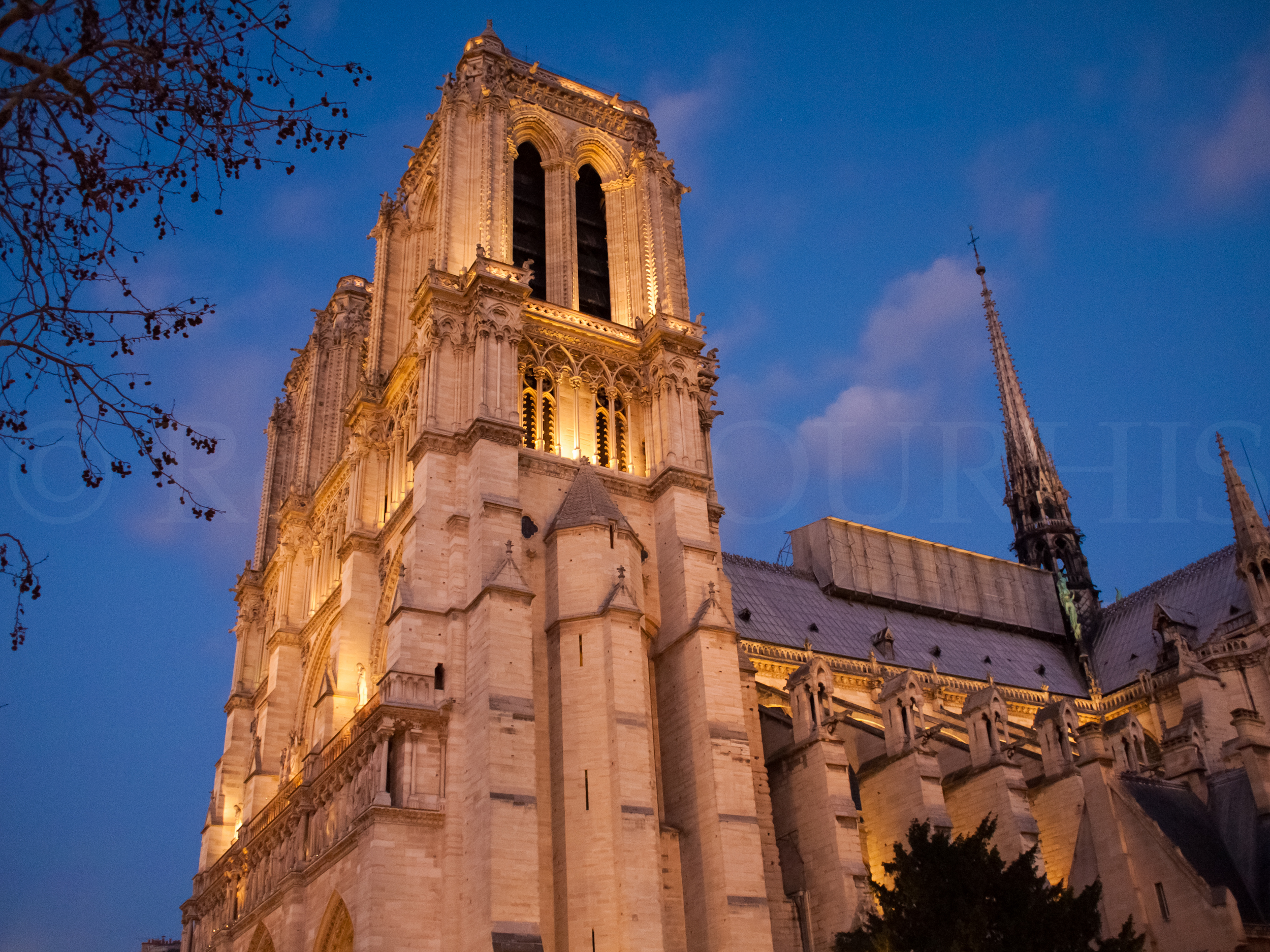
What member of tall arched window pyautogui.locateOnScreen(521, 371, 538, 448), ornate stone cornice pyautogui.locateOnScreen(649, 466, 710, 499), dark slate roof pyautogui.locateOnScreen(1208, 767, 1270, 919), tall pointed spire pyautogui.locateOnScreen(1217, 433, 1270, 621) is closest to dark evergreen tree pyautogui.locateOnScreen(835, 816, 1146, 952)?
dark slate roof pyautogui.locateOnScreen(1208, 767, 1270, 919)

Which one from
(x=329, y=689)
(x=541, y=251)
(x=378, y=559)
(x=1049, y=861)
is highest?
(x=541, y=251)

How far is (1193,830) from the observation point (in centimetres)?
3334

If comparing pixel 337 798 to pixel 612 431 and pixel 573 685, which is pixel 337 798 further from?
pixel 612 431

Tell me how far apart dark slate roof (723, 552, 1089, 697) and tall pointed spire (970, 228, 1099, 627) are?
6.27 metres

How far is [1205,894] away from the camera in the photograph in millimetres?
29828

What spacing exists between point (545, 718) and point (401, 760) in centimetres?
394

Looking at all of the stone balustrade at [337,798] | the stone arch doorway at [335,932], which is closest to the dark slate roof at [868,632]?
the stone balustrade at [337,798]

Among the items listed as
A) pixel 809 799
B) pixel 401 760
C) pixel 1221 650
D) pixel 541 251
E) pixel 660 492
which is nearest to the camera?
pixel 401 760

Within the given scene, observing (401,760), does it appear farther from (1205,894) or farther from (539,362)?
(1205,894)

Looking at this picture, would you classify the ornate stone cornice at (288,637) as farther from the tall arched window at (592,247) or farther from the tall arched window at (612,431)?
the tall arched window at (592,247)

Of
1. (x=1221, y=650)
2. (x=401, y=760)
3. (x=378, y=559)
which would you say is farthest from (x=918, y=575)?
(x=401, y=760)

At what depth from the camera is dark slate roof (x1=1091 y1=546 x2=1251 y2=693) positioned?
182ft

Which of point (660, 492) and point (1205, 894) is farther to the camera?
point (660, 492)

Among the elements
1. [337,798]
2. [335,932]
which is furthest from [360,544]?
[335,932]
